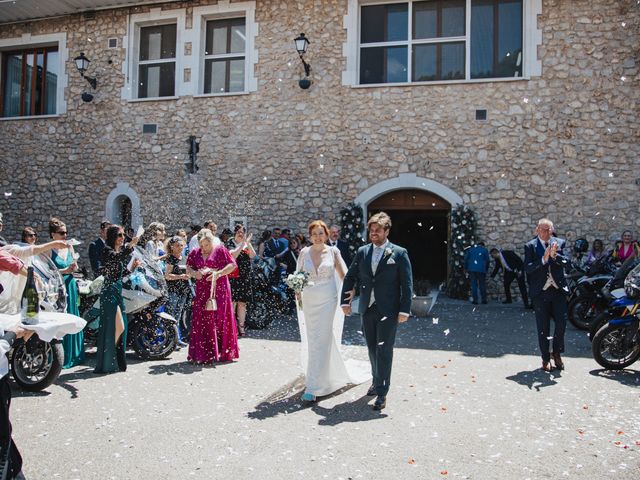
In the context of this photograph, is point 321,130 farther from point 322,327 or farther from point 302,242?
point 322,327

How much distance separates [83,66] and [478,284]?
1134cm

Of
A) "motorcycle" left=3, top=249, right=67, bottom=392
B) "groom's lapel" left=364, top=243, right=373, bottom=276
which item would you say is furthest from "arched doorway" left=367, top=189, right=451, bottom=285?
"motorcycle" left=3, top=249, right=67, bottom=392

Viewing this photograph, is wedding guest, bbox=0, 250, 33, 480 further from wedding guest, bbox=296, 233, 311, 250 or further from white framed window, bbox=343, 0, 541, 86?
white framed window, bbox=343, 0, 541, 86

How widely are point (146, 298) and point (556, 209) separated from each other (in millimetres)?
9299

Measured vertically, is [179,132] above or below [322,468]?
above

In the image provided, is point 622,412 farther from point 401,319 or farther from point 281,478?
point 281,478

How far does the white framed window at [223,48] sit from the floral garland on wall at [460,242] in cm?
612

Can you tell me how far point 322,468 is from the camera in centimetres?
352

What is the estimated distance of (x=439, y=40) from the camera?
42.9 feet

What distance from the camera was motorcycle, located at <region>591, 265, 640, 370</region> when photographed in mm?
6250

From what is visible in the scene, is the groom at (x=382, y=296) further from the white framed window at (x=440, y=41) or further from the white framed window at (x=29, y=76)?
the white framed window at (x=29, y=76)

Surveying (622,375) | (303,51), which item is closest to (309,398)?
(622,375)

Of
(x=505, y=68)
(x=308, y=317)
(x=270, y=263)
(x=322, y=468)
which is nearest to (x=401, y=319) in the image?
(x=308, y=317)

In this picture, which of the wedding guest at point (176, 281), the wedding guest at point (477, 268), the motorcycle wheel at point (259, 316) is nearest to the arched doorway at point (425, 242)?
the wedding guest at point (477, 268)
